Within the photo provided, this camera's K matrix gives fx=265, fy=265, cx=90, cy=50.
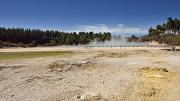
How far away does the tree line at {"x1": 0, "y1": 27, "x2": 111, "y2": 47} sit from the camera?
13838 centimetres

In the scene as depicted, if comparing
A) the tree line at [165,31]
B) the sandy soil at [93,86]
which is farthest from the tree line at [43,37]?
the sandy soil at [93,86]

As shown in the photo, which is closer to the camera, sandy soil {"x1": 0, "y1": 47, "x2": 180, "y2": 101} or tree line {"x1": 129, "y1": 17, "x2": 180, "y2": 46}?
sandy soil {"x1": 0, "y1": 47, "x2": 180, "y2": 101}

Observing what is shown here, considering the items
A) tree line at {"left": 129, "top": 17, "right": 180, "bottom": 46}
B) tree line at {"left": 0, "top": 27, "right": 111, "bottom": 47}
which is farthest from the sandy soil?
tree line at {"left": 0, "top": 27, "right": 111, "bottom": 47}

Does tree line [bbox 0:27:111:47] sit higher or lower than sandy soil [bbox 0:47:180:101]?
higher

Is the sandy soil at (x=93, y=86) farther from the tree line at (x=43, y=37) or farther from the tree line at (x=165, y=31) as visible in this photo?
the tree line at (x=43, y=37)

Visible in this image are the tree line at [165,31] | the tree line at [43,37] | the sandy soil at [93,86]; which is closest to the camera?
the sandy soil at [93,86]

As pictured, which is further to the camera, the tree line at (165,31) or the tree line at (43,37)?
the tree line at (43,37)

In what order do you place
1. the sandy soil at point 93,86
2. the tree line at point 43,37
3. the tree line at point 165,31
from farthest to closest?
1. the tree line at point 43,37
2. the tree line at point 165,31
3. the sandy soil at point 93,86

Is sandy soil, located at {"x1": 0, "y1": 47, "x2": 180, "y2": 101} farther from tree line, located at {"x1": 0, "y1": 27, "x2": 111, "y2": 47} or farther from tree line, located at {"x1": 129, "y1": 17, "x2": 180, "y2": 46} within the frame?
tree line, located at {"x1": 0, "y1": 27, "x2": 111, "y2": 47}

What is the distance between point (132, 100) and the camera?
17.3m

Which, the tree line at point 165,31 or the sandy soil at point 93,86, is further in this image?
the tree line at point 165,31

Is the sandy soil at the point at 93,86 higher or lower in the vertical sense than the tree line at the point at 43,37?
lower

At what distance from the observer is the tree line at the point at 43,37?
454ft

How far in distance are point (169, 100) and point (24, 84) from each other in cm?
1161
